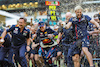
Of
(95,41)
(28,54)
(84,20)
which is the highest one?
Result: (84,20)

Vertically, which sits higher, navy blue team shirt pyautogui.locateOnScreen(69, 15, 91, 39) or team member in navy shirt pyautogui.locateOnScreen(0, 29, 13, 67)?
navy blue team shirt pyautogui.locateOnScreen(69, 15, 91, 39)

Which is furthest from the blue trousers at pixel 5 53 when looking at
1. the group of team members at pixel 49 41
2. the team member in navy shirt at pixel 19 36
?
the team member in navy shirt at pixel 19 36

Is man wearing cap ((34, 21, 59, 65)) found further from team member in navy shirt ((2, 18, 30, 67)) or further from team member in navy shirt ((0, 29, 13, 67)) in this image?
team member in navy shirt ((0, 29, 13, 67))

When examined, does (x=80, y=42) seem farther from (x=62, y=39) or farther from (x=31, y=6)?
(x=31, y=6)

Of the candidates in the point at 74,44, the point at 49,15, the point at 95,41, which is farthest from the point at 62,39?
the point at 49,15

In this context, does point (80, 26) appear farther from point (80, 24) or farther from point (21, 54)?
point (21, 54)

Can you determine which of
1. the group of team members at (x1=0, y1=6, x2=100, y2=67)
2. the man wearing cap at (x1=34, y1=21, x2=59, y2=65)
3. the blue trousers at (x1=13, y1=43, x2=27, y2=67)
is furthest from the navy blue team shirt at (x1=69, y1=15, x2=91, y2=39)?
the blue trousers at (x1=13, y1=43, x2=27, y2=67)

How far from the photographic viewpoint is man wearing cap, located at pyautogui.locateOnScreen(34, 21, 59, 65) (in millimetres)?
6402

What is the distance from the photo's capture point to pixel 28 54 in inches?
326

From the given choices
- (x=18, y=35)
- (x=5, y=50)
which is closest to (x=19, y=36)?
(x=18, y=35)

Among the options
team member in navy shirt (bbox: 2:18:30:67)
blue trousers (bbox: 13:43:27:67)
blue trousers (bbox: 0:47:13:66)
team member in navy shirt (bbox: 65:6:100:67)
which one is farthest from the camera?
blue trousers (bbox: 0:47:13:66)

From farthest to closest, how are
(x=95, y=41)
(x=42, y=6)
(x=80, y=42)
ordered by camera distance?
(x=42, y=6) < (x=95, y=41) < (x=80, y=42)

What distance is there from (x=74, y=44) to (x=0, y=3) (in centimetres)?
5706

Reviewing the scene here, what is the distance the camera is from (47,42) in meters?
6.52
